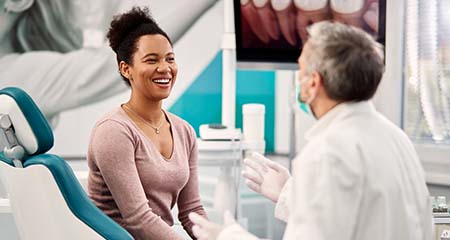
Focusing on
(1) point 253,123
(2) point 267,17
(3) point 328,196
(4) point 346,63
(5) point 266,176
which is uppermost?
(4) point 346,63

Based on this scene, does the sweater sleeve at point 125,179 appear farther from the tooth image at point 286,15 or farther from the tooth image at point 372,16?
the tooth image at point 372,16

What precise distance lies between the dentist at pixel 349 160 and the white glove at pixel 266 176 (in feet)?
1.52

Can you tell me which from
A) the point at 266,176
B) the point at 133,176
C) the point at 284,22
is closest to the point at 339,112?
the point at 266,176

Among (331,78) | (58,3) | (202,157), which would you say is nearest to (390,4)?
(202,157)

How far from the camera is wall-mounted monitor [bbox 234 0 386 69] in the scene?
2684mm

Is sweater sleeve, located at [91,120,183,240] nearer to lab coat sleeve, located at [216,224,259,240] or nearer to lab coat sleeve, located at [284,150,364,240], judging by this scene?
lab coat sleeve, located at [216,224,259,240]

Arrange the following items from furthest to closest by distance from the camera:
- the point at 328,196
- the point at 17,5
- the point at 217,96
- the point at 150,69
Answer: the point at 217,96 < the point at 17,5 < the point at 150,69 < the point at 328,196

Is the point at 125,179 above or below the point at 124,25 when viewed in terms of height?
below

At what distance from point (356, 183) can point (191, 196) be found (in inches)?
39.3

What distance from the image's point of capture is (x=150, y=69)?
2016 mm

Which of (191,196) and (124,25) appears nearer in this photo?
(124,25)

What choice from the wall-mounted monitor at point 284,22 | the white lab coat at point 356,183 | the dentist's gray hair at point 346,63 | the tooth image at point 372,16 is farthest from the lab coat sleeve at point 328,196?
the tooth image at point 372,16

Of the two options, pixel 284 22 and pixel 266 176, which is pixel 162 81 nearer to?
pixel 266 176

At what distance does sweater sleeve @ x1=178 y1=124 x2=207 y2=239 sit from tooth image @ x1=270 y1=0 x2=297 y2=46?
0.74m
